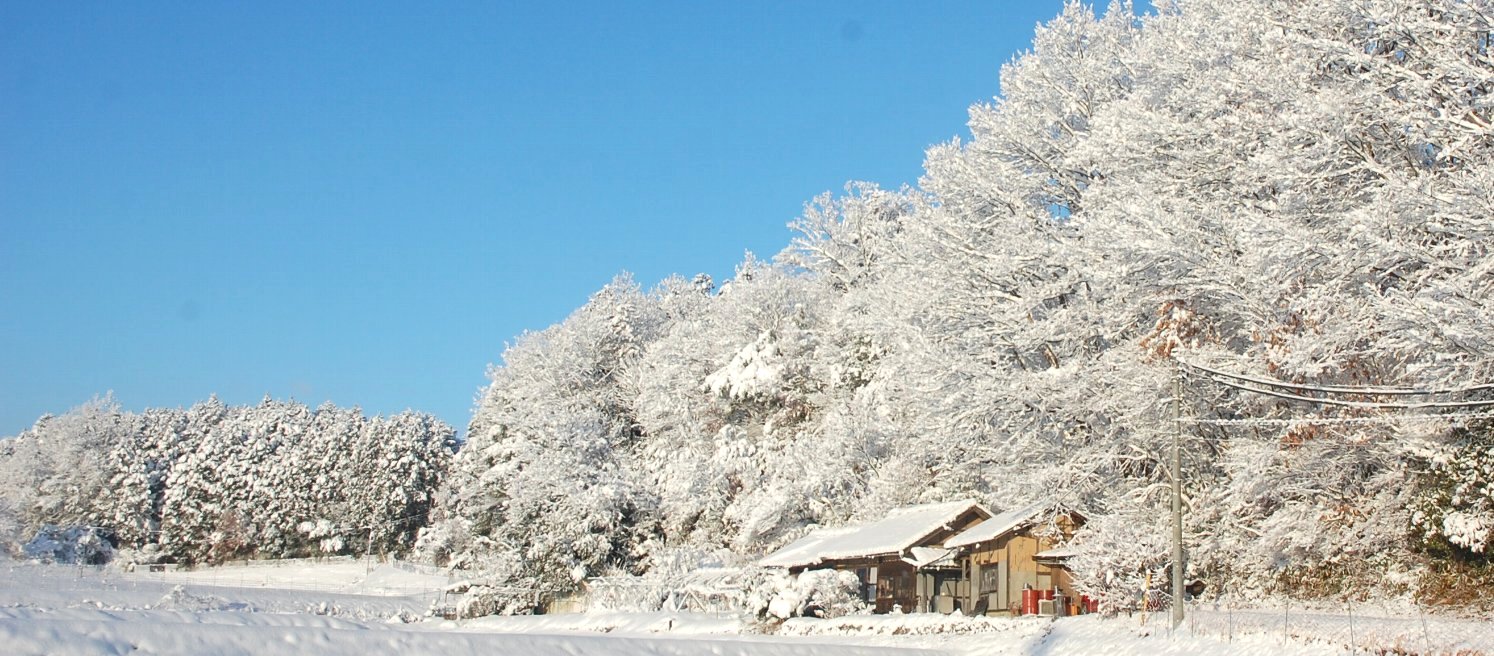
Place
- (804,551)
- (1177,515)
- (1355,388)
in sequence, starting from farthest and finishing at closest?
(804,551), (1177,515), (1355,388)

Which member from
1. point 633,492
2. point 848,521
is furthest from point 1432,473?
point 633,492

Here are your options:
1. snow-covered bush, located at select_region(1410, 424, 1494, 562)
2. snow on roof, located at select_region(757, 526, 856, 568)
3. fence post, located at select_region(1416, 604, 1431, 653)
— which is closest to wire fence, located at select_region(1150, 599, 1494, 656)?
fence post, located at select_region(1416, 604, 1431, 653)

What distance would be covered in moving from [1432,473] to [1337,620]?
3346 millimetres

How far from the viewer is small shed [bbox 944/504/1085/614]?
102 feet

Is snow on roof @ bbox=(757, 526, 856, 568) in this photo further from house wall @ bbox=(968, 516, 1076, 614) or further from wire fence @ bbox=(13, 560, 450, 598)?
wire fence @ bbox=(13, 560, 450, 598)

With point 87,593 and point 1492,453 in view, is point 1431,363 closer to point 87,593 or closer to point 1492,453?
point 1492,453

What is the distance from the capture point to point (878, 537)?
34.5 m

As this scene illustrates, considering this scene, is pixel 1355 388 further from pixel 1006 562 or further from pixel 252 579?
pixel 252 579

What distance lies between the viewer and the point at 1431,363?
1797 cm

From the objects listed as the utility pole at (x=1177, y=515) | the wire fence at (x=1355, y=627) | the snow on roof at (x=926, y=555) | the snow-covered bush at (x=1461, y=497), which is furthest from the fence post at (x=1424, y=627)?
the snow on roof at (x=926, y=555)

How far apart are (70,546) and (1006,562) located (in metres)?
71.6

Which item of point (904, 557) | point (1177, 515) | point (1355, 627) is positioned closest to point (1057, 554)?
point (904, 557)

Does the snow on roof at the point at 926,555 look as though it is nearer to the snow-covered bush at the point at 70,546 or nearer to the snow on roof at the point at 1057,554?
the snow on roof at the point at 1057,554

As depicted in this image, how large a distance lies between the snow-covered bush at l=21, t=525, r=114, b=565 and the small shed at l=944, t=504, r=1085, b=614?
66274 millimetres
